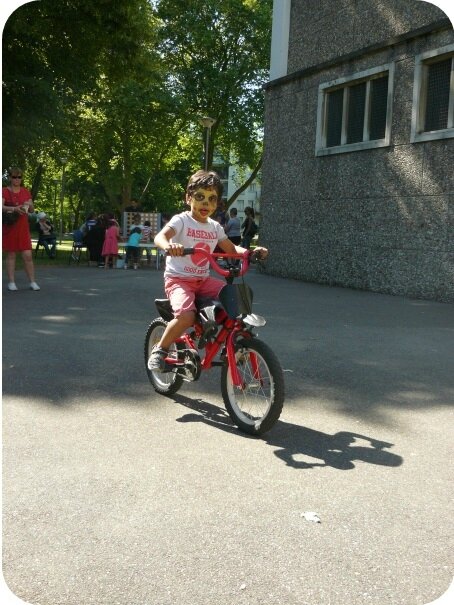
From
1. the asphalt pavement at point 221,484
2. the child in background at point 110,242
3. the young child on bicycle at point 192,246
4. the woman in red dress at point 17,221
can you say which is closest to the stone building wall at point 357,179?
the child in background at point 110,242

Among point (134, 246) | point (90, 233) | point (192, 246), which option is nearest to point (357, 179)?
point (134, 246)

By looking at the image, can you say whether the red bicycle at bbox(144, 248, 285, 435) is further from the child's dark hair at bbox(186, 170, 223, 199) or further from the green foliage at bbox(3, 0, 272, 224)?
the green foliage at bbox(3, 0, 272, 224)

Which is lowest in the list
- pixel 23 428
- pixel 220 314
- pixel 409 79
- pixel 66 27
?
pixel 23 428

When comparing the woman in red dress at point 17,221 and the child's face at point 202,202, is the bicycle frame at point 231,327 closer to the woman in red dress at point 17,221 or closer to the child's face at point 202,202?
the child's face at point 202,202

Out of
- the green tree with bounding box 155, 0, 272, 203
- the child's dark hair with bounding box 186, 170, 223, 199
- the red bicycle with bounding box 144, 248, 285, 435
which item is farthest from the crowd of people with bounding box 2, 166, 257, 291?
the green tree with bounding box 155, 0, 272, 203

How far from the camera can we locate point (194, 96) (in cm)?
3859

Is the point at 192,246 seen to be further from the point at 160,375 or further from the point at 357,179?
the point at 357,179

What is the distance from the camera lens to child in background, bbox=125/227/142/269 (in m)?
19.8

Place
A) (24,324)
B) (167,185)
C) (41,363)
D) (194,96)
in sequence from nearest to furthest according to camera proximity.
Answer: (41,363)
(24,324)
(194,96)
(167,185)

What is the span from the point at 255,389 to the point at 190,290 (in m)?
0.89

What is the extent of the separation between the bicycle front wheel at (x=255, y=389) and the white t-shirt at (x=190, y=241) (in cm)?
66

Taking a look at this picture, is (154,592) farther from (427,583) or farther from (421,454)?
(421,454)

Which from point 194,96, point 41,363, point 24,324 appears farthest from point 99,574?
point 194,96

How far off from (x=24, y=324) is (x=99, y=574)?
6521 millimetres
